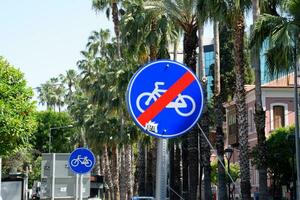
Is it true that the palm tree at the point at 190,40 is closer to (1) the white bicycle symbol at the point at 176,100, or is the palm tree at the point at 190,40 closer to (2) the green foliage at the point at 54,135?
(1) the white bicycle symbol at the point at 176,100

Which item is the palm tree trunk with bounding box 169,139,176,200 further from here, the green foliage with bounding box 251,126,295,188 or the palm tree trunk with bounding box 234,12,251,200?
the palm tree trunk with bounding box 234,12,251,200

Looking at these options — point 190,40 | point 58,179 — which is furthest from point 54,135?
point 58,179

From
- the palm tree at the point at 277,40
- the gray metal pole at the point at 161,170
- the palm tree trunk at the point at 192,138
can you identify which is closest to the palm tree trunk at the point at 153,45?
the palm tree trunk at the point at 192,138

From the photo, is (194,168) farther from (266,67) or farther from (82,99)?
(82,99)

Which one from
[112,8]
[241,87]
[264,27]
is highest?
[112,8]

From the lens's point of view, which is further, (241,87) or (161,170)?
(241,87)

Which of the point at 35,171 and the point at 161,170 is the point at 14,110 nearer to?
the point at 161,170

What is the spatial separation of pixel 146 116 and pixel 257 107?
18803mm

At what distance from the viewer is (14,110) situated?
15352mm

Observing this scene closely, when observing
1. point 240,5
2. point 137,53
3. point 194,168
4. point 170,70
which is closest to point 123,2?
point 137,53

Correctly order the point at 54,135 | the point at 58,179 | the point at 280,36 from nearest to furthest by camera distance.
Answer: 1. the point at 58,179
2. the point at 280,36
3. the point at 54,135

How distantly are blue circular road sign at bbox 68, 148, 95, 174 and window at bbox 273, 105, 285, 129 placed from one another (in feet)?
140

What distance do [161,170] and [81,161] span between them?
23.3 feet

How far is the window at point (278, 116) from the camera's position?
52750 mm
